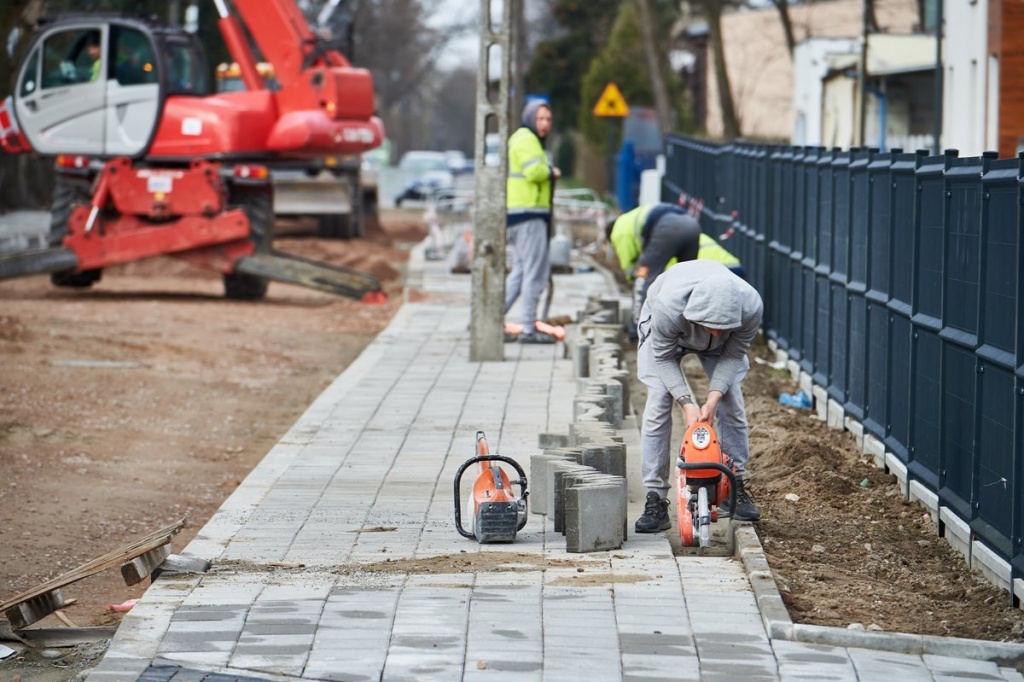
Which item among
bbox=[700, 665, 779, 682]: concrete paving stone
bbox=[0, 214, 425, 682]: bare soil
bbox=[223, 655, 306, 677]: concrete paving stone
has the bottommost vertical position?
bbox=[0, 214, 425, 682]: bare soil

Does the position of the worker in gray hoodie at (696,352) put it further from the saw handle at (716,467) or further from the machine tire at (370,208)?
the machine tire at (370,208)

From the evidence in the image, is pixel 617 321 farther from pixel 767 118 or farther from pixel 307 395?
pixel 767 118

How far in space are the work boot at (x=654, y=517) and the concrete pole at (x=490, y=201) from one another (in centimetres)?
635

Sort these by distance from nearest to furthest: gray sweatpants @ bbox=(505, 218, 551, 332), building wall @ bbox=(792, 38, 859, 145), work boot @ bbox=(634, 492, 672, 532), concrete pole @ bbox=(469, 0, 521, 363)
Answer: work boot @ bbox=(634, 492, 672, 532)
concrete pole @ bbox=(469, 0, 521, 363)
gray sweatpants @ bbox=(505, 218, 551, 332)
building wall @ bbox=(792, 38, 859, 145)

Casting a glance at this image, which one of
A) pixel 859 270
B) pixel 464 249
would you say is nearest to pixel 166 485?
pixel 859 270

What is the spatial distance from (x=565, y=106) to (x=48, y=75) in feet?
139

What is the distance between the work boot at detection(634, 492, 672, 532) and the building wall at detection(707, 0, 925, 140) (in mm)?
48860

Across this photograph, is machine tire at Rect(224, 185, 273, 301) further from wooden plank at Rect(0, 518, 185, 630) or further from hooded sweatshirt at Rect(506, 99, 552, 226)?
wooden plank at Rect(0, 518, 185, 630)

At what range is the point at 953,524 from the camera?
295 inches

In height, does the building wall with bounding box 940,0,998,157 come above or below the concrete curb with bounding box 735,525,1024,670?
above

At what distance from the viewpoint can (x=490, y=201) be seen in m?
14.2

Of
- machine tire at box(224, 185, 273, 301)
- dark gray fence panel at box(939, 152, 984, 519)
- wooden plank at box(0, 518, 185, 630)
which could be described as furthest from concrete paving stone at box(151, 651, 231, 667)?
machine tire at box(224, 185, 273, 301)

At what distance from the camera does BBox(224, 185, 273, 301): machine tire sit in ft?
68.1

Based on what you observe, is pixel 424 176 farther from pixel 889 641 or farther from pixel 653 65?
pixel 889 641
